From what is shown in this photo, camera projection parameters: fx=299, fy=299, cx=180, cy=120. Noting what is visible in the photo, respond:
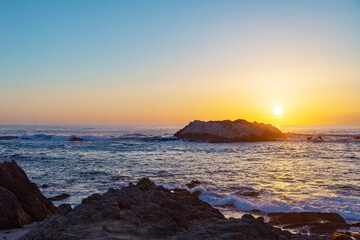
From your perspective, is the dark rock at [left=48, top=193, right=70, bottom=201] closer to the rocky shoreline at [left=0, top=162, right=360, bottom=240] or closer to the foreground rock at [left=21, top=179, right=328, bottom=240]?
the rocky shoreline at [left=0, top=162, right=360, bottom=240]

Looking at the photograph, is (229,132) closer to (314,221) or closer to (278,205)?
(278,205)

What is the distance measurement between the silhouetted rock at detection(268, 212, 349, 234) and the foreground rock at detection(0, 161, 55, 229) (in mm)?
6518

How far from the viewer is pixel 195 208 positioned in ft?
24.9

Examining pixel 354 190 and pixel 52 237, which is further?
pixel 354 190

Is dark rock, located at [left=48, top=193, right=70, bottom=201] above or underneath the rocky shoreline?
underneath

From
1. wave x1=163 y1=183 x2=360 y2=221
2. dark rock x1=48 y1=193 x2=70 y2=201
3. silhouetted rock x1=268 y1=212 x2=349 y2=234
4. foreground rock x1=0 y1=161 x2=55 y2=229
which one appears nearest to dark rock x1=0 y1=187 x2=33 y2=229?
foreground rock x1=0 y1=161 x2=55 y2=229

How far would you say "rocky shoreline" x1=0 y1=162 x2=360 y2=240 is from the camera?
197 inches

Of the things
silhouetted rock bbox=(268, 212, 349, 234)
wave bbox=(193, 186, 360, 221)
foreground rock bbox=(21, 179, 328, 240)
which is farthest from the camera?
wave bbox=(193, 186, 360, 221)

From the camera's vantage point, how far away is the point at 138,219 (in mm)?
5805

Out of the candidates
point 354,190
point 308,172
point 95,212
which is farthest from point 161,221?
point 308,172

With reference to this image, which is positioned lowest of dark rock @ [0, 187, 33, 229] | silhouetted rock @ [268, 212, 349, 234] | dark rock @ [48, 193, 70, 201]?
dark rock @ [48, 193, 70, 201]

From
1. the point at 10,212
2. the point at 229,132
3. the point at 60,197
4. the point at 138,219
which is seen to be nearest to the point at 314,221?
the point at 138,219

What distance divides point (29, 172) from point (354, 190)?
1719 cm

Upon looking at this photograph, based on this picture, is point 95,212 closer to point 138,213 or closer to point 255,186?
point 138,213
